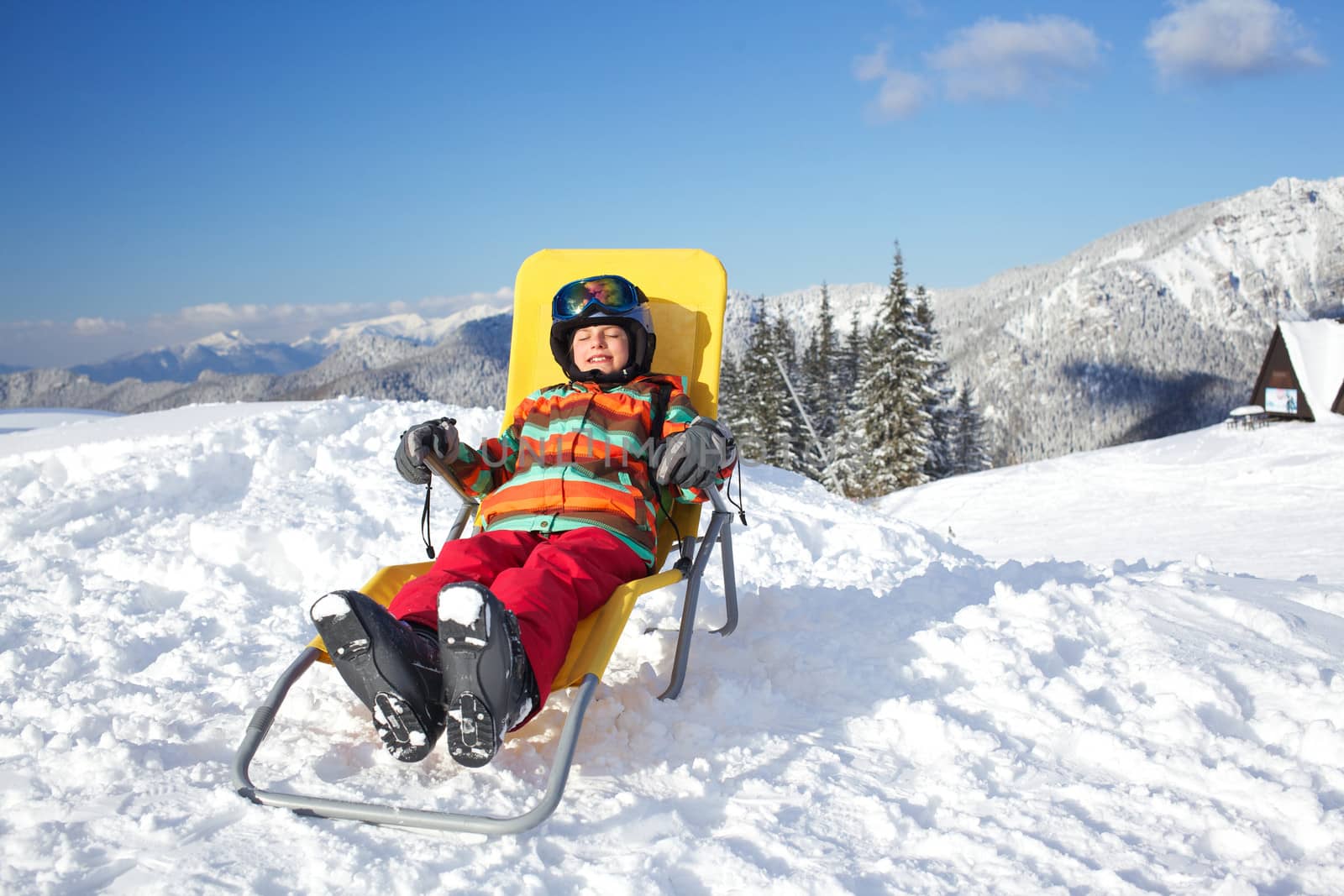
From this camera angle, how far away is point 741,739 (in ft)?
10.3

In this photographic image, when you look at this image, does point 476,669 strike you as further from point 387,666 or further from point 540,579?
point 540,579

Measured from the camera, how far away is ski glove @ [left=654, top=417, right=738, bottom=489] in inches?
134

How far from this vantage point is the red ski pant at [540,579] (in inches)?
109

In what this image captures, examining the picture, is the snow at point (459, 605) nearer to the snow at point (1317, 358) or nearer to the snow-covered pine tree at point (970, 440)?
the snow-covered pine tree at point (970, 440)

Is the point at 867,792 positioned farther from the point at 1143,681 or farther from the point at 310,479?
the point at 310,479

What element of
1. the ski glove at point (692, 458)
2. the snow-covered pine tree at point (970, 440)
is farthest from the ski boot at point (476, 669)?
the snow-covered pine tree at point (970, 440)

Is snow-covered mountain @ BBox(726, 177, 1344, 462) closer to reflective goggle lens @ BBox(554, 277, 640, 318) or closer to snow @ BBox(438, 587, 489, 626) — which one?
reflective goggle lens @ BBox(554, 277, 640, 318)

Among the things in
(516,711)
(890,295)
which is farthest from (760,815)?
(890,295)

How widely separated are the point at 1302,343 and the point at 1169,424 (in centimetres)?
9387

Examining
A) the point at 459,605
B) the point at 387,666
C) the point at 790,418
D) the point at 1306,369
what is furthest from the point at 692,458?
the point at 1306,369

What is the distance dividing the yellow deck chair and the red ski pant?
12 centimetres

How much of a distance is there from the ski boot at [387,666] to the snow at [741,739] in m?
0.19

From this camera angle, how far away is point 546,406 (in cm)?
407

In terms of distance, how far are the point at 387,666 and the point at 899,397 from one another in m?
26.1
